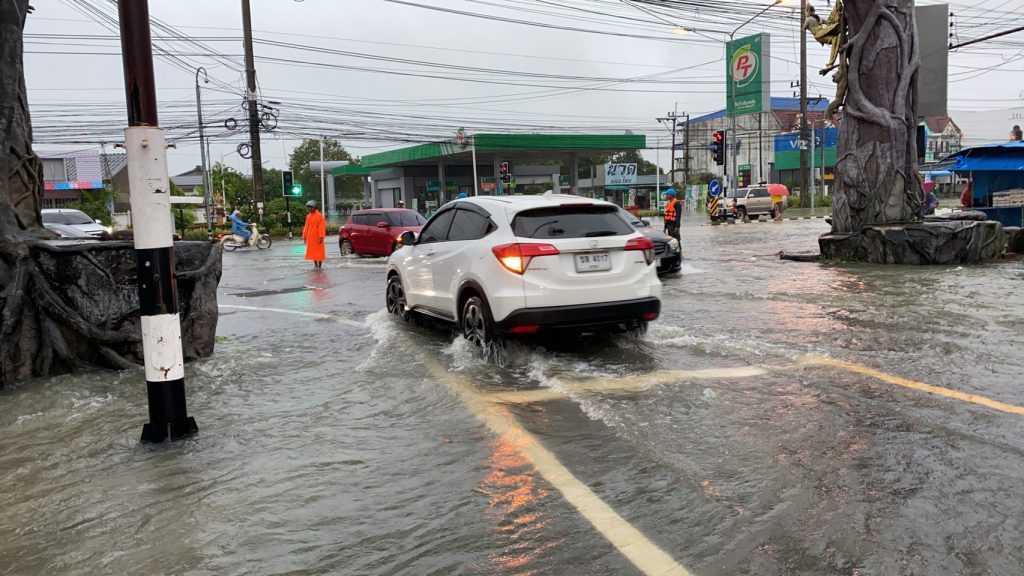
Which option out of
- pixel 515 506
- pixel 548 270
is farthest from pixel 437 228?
pixel 515 506

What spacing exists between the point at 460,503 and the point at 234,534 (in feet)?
3.54

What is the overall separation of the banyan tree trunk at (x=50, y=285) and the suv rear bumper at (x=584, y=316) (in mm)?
3180

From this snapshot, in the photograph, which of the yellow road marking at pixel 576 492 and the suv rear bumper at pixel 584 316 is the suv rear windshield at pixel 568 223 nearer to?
the suv rear bumper at pixel 584 316

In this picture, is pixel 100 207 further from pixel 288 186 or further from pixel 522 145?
pixel 522 145

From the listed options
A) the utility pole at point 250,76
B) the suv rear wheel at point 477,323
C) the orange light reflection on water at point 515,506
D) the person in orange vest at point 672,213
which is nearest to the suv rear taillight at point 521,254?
the suv rear wheel at point 477,323

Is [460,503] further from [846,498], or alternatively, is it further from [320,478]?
[846,498]

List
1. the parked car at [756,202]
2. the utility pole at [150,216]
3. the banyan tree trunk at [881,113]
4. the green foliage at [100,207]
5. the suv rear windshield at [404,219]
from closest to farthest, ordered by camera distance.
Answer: the utility pole at [150,216] → the banyan tree trunk at [881,113] → the suv rear windshield at [404,219] → the parked car at [756,202] → the green foliage at [100,207]

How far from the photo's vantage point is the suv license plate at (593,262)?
6.69 m

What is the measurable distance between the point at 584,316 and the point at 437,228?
98.9 inches

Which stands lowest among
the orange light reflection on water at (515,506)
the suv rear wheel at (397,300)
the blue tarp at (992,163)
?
the orange light reflection on water at (515,506)

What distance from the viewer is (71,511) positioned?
3.79 m

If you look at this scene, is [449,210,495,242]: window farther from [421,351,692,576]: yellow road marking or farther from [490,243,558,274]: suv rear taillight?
[421,351,692,576]: yellow road marking

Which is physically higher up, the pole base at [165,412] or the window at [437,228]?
the window at [437,228]

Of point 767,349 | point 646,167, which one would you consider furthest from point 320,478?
point 646,167
